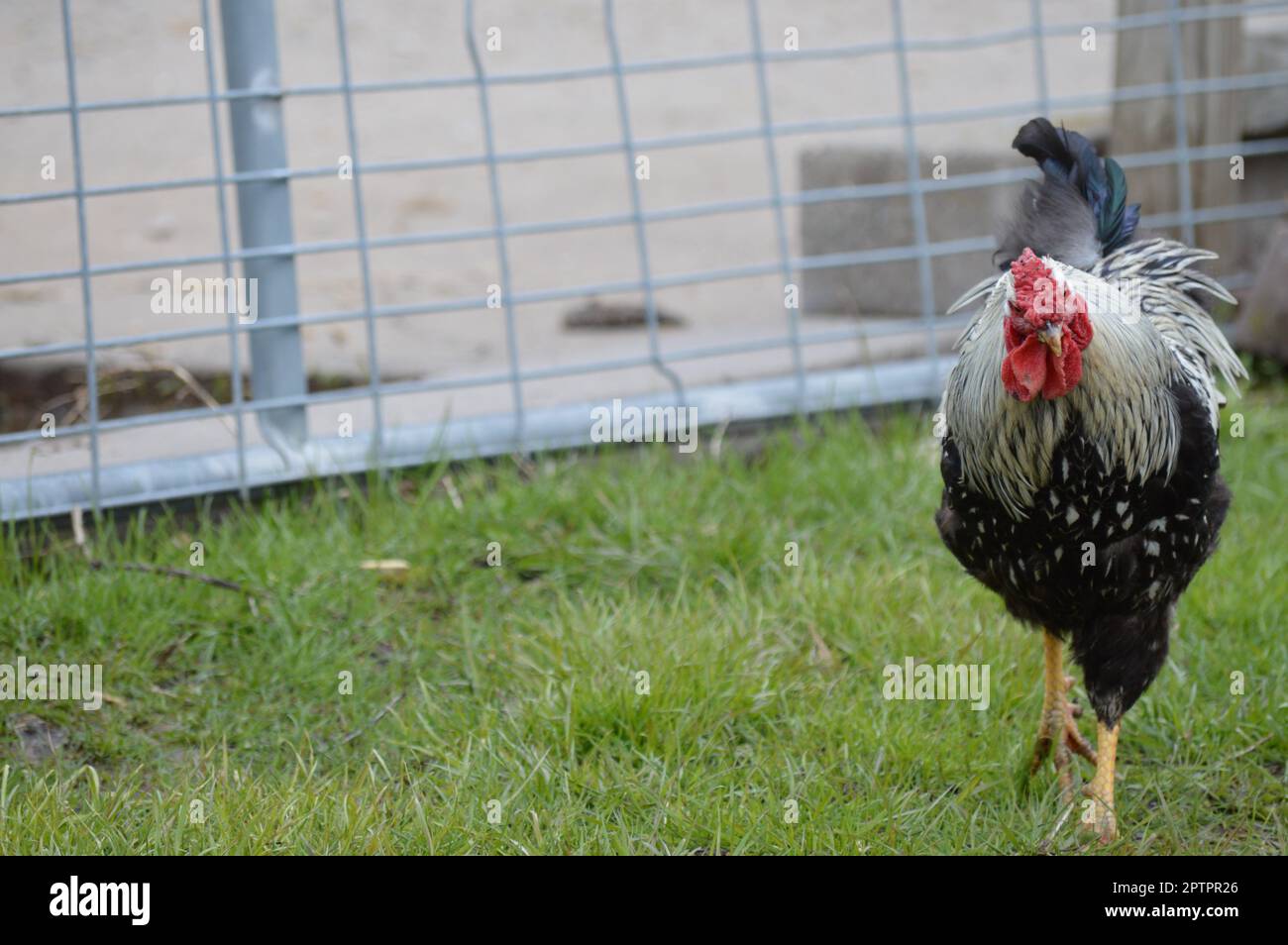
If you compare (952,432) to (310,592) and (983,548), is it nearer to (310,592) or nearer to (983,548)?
(983,548)

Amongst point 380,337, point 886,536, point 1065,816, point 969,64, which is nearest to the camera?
point 1065,816

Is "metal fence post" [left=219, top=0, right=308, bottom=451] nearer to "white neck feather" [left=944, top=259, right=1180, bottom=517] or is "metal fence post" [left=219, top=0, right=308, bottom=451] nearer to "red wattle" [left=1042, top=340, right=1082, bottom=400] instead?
"white neck feather" [left=944, top=259, right=1180, bottom=517]

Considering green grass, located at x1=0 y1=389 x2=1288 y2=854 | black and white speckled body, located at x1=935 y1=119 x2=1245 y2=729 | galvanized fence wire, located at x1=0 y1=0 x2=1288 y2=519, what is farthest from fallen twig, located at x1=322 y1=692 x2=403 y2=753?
black and white speckled body, located at x1=935 y1=119 x2=1245 y2=729

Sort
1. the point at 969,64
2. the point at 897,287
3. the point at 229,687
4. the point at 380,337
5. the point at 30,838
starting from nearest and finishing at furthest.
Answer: the point at 30,838 < the point at 229,687 < the point at 380,337 < the point at 897,287 < the point at 969,64

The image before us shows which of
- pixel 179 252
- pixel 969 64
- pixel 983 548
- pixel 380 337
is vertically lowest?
pixel 983 548

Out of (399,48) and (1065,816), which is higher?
(399,48)

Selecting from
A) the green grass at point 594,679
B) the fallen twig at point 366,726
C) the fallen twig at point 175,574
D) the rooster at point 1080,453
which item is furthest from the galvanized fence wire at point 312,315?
the rooster at point 1080,453

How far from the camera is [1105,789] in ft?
10.4

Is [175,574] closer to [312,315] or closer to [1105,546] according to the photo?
[312,315]

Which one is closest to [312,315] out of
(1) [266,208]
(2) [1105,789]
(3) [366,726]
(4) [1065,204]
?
(1) [266,208]

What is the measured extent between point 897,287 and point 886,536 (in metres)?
2.55

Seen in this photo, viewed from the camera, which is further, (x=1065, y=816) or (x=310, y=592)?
(x=310, y=592)

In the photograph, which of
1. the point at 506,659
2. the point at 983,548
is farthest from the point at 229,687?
the point at 983,548

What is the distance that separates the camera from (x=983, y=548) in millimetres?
3156
